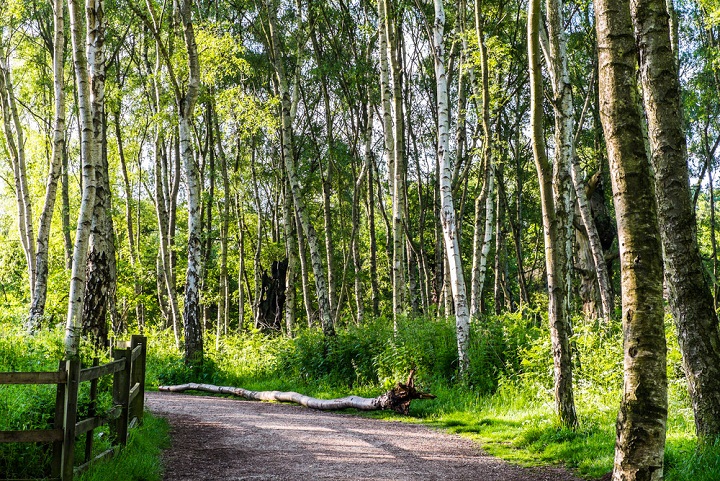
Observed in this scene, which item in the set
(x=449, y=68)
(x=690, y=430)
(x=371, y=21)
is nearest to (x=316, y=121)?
(x=371, y=21)

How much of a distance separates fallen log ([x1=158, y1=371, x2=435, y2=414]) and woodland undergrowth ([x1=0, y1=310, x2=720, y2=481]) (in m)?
0.30

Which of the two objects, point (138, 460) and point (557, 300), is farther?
point (557, 300)

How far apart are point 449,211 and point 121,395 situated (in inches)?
294

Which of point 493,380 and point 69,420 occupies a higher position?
point 69,420

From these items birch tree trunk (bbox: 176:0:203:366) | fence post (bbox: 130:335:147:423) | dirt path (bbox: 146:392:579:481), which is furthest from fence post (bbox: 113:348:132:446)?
birch tree trunk (bbox: 176:0:203:366)

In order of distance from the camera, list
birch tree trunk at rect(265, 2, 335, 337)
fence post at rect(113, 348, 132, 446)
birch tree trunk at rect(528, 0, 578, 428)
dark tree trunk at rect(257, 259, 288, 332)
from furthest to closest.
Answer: dark tree trunk at rect(257, 259, 288, 332)
birch tree trunk at rect(265, 2, 335, 337)
birch tree trunk at rect(528, 0, 578, 428)
fence post at rect(113, 348, 132, 446)

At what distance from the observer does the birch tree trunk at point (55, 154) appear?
1403 centimetres

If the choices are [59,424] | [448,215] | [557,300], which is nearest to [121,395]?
[59,424]

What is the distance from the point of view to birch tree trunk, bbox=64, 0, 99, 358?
9234mm

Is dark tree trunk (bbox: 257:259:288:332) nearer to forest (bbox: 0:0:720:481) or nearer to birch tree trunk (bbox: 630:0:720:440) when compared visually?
forest (bbox: 0:0:720:481)

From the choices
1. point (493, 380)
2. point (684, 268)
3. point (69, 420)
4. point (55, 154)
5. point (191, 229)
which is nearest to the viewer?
point (69, 420)

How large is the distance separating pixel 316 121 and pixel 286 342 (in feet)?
50.1

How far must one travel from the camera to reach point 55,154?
15469 millimetres

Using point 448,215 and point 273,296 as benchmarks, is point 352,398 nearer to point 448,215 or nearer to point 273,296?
point 448,215
